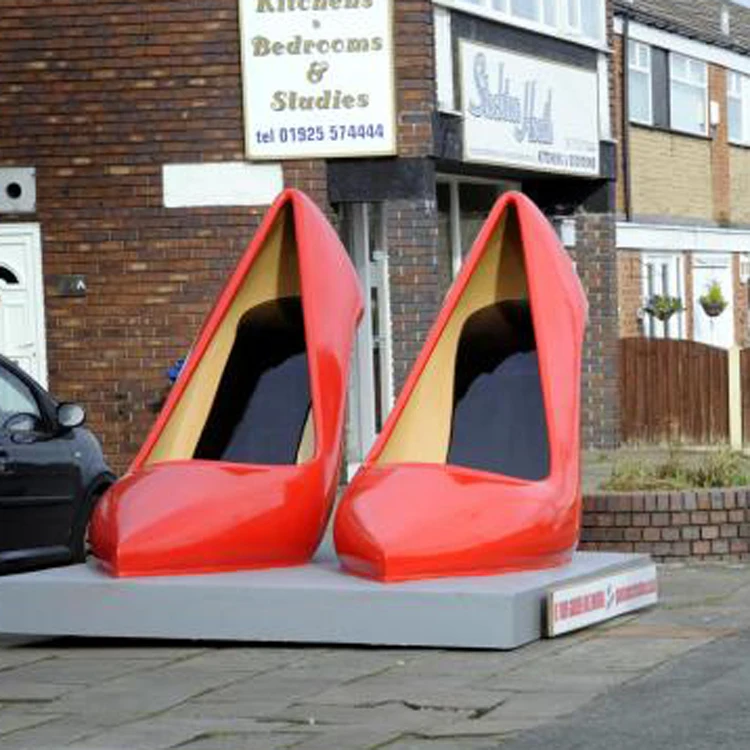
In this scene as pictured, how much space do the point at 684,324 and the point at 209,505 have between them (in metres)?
23.0

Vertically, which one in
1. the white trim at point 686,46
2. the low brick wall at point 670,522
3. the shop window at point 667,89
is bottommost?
the low brick wall at point 670,522

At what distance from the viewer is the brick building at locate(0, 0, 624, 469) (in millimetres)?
20547

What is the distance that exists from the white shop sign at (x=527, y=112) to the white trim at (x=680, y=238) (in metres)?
7.08

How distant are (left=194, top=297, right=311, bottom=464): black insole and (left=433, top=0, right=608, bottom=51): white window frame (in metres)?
8.59

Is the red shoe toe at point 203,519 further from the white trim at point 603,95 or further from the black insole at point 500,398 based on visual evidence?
the white trim at point 603,95

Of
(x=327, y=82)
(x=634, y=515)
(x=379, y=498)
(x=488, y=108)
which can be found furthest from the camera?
(x=488, y=108)

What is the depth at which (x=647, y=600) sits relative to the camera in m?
12.5

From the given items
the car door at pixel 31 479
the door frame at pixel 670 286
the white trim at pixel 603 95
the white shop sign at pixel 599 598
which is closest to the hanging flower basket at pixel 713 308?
the door frame at pixel 670 286

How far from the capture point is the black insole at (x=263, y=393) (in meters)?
12.6

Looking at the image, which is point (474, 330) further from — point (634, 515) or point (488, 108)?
point (488, 108)

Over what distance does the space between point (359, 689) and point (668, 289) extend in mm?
24181

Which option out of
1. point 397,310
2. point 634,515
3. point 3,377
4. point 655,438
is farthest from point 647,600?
point 655,438

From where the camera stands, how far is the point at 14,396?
14.3 m

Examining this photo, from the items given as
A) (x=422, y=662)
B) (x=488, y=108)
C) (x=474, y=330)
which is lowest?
(x=422, y=662)
